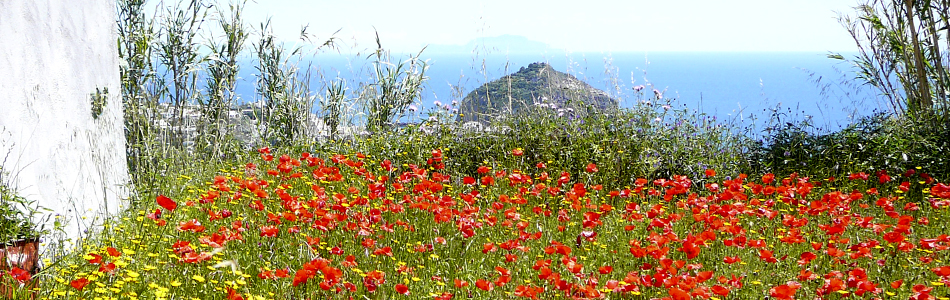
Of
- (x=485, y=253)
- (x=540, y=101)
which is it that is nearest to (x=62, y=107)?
(x=485, y=253)

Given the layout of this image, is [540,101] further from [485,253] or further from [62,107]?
[62,107]

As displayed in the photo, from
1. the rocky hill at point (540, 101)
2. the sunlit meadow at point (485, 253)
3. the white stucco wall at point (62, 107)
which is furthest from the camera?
the rocky hill at point (540, 101)

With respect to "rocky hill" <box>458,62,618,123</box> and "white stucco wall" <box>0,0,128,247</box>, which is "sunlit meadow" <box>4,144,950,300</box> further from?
"rocky hill" <box>458,62,618,123</box>

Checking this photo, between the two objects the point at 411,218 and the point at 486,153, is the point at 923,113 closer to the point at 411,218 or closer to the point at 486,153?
the point at 486,153

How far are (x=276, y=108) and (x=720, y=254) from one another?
3.82 m

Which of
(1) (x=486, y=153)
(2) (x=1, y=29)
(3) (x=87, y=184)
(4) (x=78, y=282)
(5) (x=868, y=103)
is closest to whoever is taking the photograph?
(4) (x=78, y=282)

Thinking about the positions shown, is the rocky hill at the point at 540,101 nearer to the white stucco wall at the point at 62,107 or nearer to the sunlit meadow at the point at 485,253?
the sunlit meadow at the point at 485,253

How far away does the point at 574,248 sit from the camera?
3482mm

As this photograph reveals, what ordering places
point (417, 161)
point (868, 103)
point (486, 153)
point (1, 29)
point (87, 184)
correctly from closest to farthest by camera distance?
point (1, 29)
point (87, 184)
point (417, 161)
point (486, 153)
point (868, 103)

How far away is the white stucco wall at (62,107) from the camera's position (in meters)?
3.19

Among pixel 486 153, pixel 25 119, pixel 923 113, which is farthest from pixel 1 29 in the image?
pixel 923 113

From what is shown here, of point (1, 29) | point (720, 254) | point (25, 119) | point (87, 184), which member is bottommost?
point (720, 254)

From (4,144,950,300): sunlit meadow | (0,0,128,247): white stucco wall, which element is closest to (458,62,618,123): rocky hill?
(4,144,950,300): sunlit meadow

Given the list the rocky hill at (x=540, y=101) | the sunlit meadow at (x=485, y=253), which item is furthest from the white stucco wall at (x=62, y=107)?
the rocky hill at (x=540, y=101)
